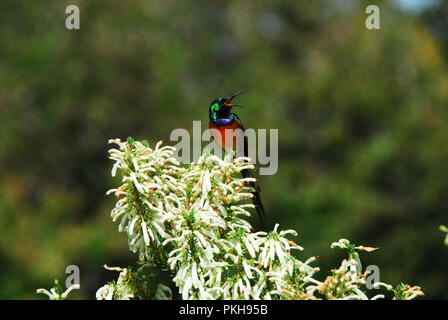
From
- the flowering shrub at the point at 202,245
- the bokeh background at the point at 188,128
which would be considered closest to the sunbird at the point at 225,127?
the flowering shrub at the point at 202,245

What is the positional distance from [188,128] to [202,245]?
1359 cm

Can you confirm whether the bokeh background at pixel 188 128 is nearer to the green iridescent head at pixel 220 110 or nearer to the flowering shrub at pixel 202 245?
the green iridescent head at pixel 220 110

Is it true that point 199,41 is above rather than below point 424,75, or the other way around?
above

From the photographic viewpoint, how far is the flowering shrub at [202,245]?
6.65 ft

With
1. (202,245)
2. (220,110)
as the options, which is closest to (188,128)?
(220,110)

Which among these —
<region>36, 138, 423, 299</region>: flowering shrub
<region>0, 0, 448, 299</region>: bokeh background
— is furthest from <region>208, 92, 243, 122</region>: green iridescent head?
<region>0, 0, 448, 299</region>: bokeh background

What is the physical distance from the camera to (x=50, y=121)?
15383 millimetres

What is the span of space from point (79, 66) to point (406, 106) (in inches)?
399

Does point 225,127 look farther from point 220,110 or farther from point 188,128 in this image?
point 188,128

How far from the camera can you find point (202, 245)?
2.12 meters

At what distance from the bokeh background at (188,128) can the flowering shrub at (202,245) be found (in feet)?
31.7

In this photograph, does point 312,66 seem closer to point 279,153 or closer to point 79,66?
point 279,153

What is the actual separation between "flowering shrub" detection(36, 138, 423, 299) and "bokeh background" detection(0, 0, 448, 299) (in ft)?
31.7
